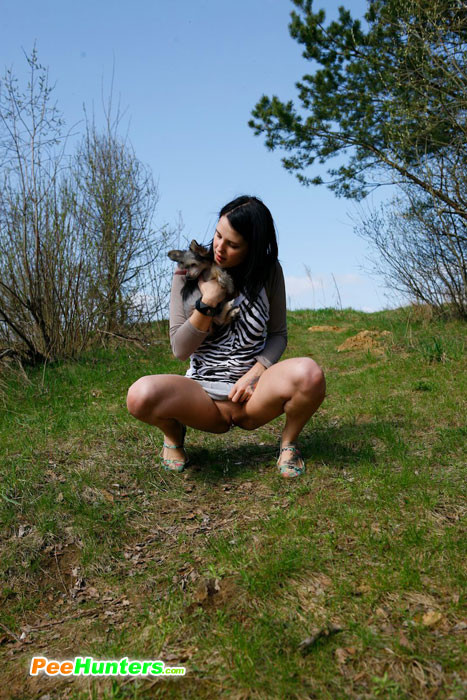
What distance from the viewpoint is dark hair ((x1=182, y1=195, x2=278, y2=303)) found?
2957 millimetres

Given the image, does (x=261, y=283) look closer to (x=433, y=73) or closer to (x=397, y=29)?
(x=433, y=73)

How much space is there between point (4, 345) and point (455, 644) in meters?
6.58

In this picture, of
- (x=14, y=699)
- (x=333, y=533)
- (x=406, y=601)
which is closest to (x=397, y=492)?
(x=333, y=533)

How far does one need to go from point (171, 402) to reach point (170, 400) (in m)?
0.01

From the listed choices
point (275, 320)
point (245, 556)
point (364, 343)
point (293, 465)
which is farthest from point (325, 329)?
point (245, 556)

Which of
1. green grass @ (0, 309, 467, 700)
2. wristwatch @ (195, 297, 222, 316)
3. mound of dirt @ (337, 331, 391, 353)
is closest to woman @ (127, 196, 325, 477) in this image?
wristwatch @ (195, 297, 222, 316)

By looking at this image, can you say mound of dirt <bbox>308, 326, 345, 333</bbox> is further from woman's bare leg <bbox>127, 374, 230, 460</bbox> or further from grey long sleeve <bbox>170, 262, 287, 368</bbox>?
woman's bare leg <bbox>127, 374, 230, 460</bbox>

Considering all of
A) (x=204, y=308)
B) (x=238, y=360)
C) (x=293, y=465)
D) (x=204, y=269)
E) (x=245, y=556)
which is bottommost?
(x=245, y=556)

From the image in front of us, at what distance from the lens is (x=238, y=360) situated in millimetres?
3326

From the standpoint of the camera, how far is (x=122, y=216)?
8969 millimetres

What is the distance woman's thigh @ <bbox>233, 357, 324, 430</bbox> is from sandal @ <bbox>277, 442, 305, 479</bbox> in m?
0.27

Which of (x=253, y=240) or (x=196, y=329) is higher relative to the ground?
(x=253, y=240)

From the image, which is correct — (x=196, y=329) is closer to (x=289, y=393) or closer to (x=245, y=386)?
(x=245, y=386)

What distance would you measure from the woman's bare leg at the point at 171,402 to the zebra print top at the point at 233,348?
16cm
